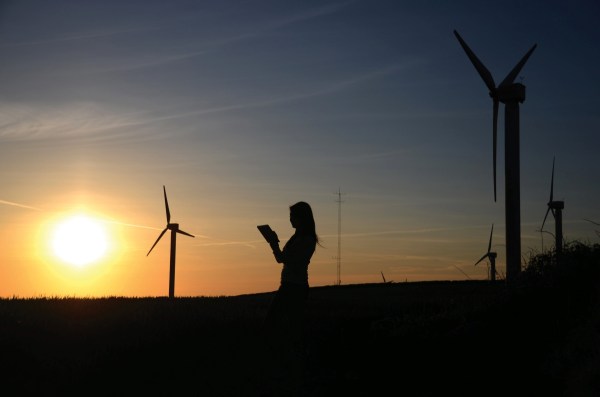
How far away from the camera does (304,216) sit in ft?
42.4

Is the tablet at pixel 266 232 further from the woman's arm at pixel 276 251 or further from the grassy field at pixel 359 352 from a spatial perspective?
the grassy field at pixel 359 352

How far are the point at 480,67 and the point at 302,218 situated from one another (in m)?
13.5

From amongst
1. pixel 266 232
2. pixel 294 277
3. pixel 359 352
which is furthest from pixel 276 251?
pixel 359 352

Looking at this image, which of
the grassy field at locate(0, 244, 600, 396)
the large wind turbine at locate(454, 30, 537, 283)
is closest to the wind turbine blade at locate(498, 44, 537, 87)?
the large wind turbine at locate(454, 30, 537, 283)

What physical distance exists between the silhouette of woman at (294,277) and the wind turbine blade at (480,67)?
12.4 metres

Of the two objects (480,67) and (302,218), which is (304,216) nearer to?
(302,218)

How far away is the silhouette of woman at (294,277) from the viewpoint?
13.0 metres

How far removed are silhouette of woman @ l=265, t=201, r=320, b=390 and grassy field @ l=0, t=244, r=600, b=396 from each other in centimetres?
65

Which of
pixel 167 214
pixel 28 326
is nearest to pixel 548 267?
pixel 28 326

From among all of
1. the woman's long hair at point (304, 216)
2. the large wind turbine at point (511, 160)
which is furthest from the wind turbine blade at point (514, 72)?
the woman's long hair at point (304, 216)

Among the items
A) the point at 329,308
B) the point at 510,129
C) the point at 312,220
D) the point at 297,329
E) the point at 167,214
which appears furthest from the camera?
the point at 167,214

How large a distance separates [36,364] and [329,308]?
10.9 meters

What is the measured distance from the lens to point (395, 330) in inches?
626

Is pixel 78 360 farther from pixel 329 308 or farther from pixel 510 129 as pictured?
pixel 510 129
